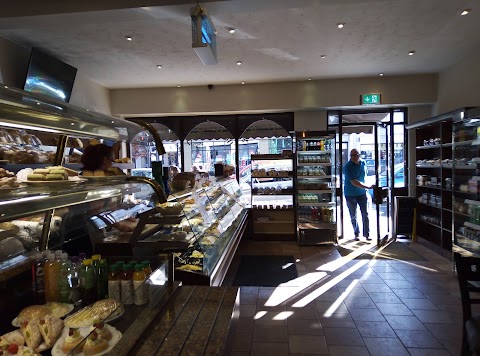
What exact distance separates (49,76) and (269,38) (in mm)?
3472

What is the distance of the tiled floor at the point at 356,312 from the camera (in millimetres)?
3186

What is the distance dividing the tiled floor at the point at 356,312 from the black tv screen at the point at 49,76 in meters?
4.08

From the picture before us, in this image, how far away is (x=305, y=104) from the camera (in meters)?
7.43

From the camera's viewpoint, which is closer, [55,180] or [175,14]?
[55,180]

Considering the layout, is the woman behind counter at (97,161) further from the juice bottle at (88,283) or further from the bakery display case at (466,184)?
the bakery display case at (466,184)

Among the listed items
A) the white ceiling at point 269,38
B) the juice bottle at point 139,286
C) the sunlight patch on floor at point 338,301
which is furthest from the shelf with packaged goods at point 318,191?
the juice bottle at point 139,286

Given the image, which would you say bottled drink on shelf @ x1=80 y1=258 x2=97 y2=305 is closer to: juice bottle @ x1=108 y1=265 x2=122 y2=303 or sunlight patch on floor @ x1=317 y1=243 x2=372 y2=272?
juice bottle @ x1=108 y1=265 x2=122 y2=303

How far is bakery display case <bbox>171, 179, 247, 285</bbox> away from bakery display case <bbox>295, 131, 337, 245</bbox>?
8.40ft

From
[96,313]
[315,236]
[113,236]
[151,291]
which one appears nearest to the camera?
[96,313]

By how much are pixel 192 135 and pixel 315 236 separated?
3785 millimetres

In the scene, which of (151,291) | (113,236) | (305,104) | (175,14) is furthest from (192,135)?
(151,291)

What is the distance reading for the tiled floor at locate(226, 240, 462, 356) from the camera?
10.5 ft

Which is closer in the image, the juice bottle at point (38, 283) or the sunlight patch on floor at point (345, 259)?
the juice bottle at point (38, 283)

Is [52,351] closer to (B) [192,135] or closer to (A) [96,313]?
(A) [96,313]
